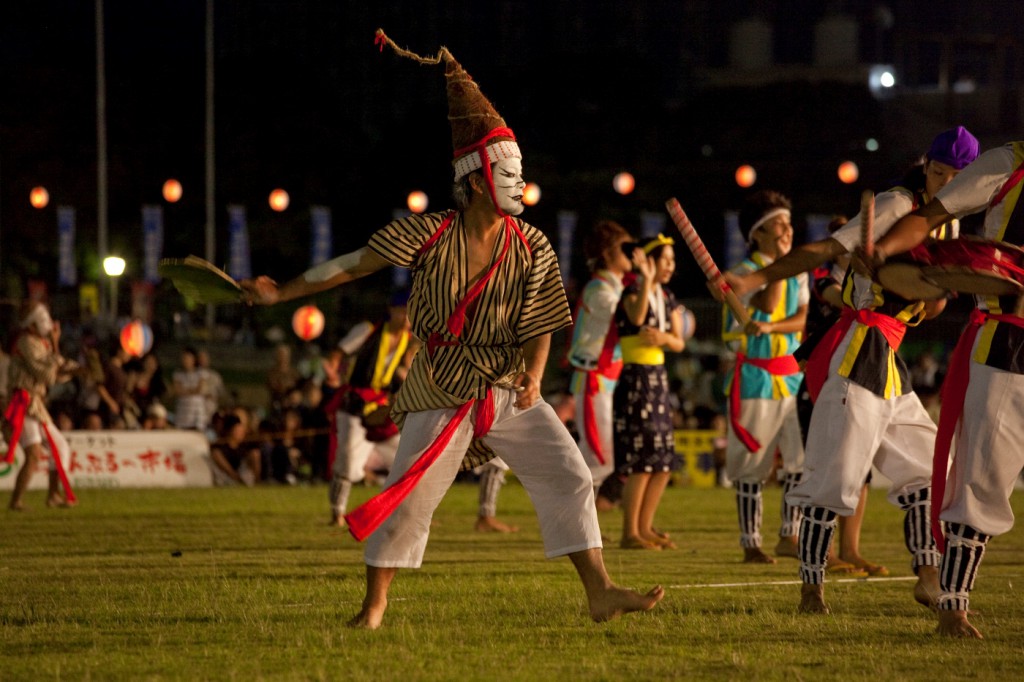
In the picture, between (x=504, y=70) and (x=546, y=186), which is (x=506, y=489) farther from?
(x=504, y=70)

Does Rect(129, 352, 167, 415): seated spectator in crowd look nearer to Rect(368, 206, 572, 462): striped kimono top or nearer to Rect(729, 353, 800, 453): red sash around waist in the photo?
Rect(729, 353, 800, 453): red sash around waist

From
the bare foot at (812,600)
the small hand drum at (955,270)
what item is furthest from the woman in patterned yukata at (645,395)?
the small hand drum at (955,270)

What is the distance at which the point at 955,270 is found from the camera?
6.54 meters

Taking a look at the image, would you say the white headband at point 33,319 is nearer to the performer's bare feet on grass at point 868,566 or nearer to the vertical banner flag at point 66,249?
the performer's bare feet on grass at point 868,566

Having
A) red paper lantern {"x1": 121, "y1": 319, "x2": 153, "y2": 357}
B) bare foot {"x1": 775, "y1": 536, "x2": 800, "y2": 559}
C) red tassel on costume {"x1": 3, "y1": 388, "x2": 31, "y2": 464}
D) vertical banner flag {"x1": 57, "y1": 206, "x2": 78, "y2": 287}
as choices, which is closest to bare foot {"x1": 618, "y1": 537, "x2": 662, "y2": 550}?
bare foot {"x1": 775, "y1": 536, "x2": 800, "y2": 559}

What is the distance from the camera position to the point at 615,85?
57156mm

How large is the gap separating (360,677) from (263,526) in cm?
836

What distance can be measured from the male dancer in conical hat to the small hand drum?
164 cm

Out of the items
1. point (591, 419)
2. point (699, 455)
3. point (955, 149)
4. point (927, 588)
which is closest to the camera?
point (955, 149)

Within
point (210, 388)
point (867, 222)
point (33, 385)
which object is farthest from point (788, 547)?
point (210, 388)

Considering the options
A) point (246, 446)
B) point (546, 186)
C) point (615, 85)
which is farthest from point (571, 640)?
point (615, 85)

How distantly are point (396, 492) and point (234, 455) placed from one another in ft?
49.0

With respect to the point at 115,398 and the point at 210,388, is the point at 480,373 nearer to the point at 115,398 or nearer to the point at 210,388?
the point at 115,398

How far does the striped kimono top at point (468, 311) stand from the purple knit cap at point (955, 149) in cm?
205
